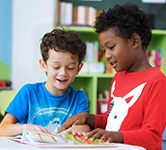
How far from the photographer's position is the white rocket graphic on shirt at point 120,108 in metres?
1.09

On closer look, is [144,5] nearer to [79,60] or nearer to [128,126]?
[79,60]

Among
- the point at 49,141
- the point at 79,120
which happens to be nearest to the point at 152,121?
the point at 79,120

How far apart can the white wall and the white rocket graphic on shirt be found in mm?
2019

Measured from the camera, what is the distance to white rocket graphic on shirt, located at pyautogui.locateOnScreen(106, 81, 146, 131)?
1.09 m

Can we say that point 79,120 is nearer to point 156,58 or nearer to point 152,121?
point 152,121

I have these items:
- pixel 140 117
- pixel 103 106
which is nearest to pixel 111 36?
pixel 140 117

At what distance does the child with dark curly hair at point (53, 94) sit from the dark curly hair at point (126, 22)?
0.18 metres

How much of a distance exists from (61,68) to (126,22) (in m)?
0.36

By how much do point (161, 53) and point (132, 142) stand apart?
2465mm

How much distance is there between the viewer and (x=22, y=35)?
3111 mm

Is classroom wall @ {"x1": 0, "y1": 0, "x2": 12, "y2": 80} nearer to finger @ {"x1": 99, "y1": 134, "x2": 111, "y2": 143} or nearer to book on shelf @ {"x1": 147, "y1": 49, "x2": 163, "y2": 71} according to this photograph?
book on shelf @ {"x1": 147, "y1": 49, "x2": 163, "y2": 71}

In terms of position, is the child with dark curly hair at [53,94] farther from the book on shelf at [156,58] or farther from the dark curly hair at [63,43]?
the book on shelf at [156,58]

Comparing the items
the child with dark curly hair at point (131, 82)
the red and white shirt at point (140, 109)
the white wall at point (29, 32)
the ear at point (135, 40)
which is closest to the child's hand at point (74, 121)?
the child with dark curly hair at point (131, 82)

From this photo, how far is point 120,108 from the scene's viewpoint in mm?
1132
